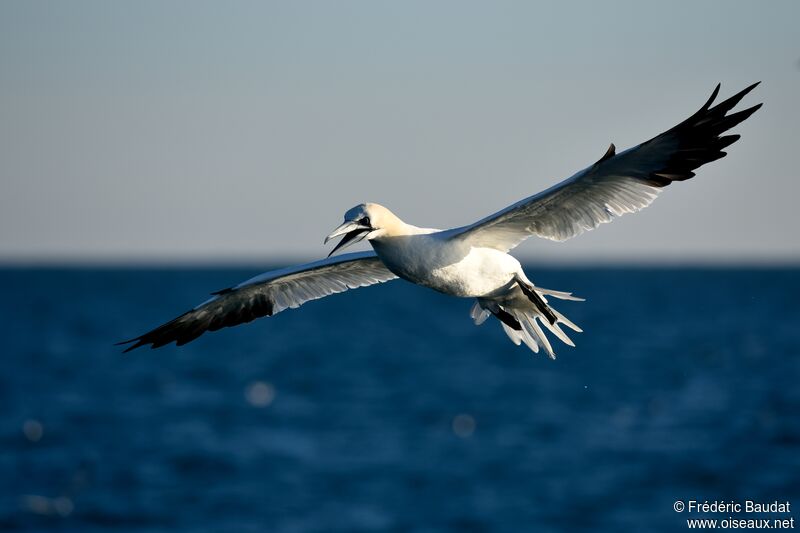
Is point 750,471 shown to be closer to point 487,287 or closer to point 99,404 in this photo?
point 487,287

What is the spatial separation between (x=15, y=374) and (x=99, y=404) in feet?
34.4

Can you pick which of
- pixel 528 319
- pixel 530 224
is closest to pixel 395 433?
pixel 528 319

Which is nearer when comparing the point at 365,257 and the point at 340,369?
the point at 365,257

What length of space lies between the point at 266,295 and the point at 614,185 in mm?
3808

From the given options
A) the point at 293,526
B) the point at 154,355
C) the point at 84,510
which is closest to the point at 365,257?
the point at 293,526

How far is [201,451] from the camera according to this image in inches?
1268

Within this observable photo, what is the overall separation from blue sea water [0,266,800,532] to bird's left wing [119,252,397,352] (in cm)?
1428

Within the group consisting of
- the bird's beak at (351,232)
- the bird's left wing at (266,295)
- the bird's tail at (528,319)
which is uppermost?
the bird's beak at (351,232)

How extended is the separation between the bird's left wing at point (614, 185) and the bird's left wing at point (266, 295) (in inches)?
67.1

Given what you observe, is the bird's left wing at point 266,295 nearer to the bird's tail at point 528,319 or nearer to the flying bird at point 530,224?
the flying bird at point 530,224

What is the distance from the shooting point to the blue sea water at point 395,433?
2602 cm

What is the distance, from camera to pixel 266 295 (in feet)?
36.4

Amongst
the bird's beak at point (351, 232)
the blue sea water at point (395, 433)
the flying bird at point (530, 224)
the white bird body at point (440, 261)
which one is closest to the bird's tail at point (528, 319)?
the flying bird at point (530, 224)

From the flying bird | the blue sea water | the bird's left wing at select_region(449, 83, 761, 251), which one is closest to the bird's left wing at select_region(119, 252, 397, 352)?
the flying bird
